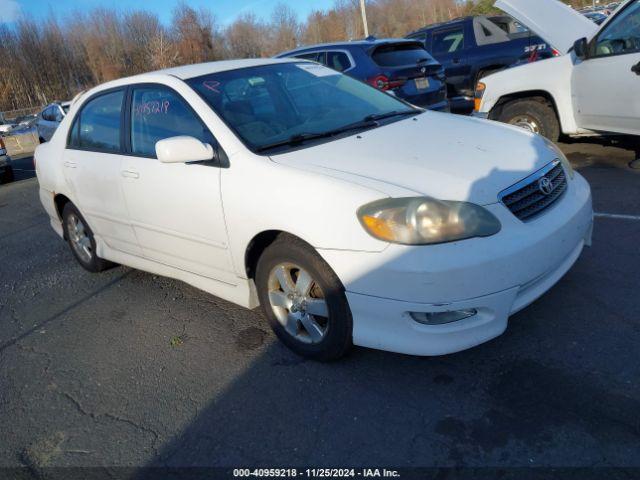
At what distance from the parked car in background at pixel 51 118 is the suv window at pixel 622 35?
1357cm

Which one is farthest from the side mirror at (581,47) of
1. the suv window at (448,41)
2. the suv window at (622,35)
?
the suv window at (448,41)

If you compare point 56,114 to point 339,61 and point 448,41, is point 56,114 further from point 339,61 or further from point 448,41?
point 448,41

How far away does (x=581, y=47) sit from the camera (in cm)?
554

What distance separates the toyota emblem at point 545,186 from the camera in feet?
9.32

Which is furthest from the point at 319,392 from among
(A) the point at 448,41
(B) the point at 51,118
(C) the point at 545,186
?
(B) the point at 51,118

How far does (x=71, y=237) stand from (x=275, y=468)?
3599mm

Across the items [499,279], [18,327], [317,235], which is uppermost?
[317,235]

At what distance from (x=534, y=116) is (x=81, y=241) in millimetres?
5169

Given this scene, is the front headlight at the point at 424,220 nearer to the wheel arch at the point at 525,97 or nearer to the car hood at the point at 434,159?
the car hood at the point at 434,159

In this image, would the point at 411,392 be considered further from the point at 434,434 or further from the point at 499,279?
the point at 499,279

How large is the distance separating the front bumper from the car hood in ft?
0.73

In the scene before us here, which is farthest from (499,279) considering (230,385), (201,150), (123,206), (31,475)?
(123,206)

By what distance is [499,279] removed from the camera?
2490 mm

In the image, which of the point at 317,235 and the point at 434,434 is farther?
the point at 317,235
